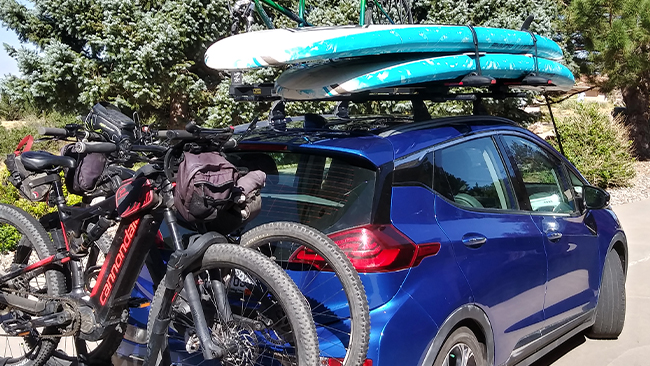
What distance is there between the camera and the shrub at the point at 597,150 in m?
12.1

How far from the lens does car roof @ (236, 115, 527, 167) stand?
2988mm

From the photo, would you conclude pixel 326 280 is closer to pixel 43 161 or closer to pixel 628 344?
pixel 43 161

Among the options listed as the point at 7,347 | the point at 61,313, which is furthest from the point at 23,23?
the point at 61,313

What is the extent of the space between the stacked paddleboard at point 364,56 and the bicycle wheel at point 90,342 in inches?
52.7

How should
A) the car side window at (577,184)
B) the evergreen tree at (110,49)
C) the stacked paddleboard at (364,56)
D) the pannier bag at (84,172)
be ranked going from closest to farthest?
1. the stacked paddleboard at (364,56)
2. the pannier bag at (84,172)
3. the car side window at (577,184)
4. the evergreen tree at (110,49)

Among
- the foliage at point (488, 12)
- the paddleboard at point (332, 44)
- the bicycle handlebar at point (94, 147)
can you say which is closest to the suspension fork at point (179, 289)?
the bicycle handlebar at point (94, 147)

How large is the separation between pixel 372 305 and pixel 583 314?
2.40 metres

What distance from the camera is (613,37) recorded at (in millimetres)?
12711

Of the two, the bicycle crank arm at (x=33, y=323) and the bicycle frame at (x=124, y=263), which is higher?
the bicycle frame at (x=124, y=263)

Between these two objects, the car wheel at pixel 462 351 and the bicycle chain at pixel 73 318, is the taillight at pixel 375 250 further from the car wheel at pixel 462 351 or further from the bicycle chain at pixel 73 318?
the bicycle chain at pixel 73 318

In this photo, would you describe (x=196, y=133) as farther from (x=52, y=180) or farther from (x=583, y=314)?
(x=583, y=314)

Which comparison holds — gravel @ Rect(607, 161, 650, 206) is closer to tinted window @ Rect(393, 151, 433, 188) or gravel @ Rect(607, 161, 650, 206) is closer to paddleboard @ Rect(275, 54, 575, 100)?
paddleboard @ Rect(275, 54, 575, 100)

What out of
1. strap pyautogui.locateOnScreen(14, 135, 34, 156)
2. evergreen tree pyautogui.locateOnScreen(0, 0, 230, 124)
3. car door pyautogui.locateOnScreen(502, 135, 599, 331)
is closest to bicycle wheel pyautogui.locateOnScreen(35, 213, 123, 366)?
strap pyautogui.locateOnScreen(14, 135, 34, 156)

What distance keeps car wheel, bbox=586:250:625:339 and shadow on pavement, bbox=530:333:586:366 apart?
190 millimetres
